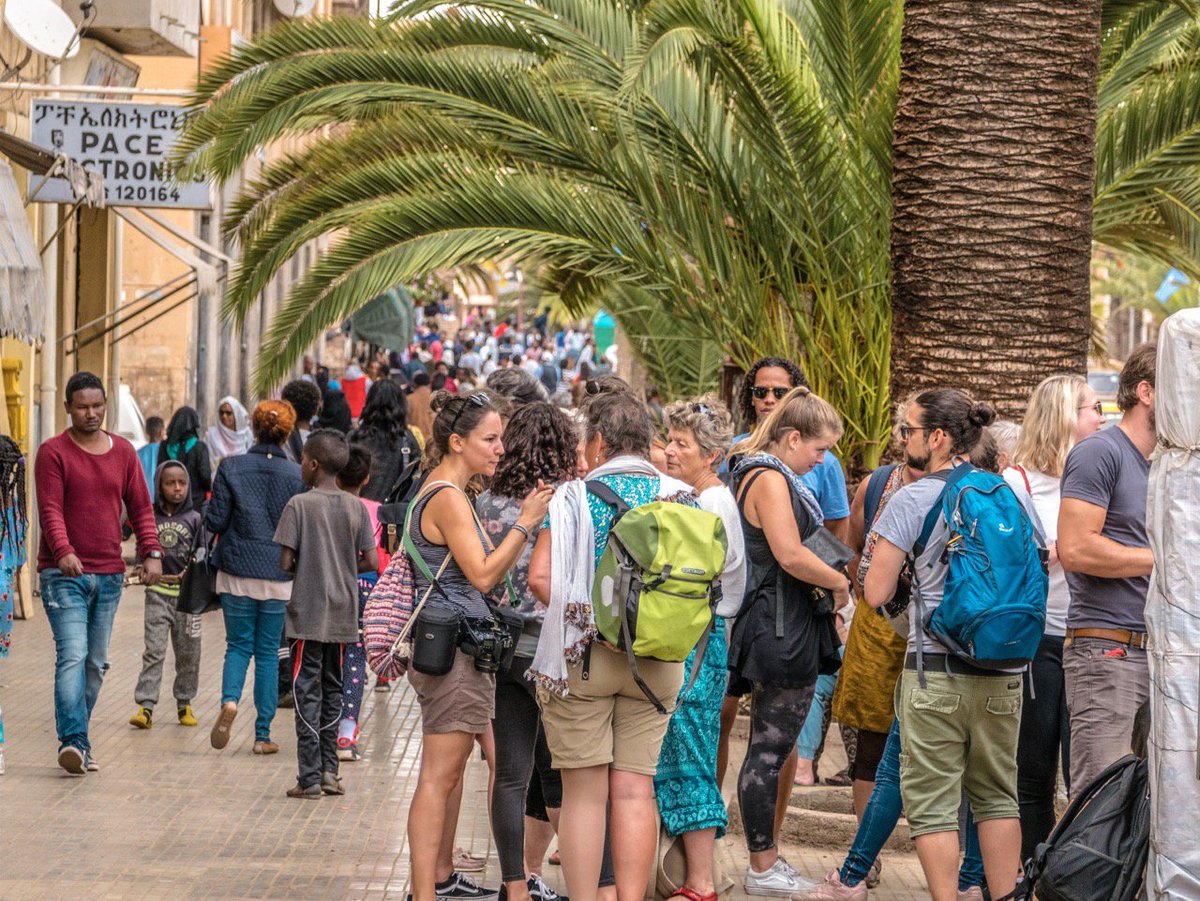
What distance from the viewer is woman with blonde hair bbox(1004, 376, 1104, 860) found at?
6.14m

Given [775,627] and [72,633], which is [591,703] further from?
[72,633]

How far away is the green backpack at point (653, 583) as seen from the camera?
17.8ft

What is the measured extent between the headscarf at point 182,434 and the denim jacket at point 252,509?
4129 mm

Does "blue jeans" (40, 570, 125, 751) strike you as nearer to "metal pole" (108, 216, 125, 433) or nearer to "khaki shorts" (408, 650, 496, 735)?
"khaki shorts" (408, 650, 496, 735)

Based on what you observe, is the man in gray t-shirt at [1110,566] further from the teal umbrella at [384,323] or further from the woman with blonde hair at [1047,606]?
the teal umbrella at [384,323]

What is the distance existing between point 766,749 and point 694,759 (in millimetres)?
367

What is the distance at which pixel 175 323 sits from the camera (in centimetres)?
2275

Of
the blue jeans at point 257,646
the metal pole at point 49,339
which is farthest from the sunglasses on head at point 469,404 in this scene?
the metal pole at point 49,339

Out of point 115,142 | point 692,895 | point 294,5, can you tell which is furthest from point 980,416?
point 294,5

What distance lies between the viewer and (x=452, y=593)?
5.92 m

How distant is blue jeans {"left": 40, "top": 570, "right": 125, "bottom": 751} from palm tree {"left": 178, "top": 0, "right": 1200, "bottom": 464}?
2226 mm

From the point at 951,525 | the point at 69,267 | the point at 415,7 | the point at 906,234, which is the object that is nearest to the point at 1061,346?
the point at 906,234

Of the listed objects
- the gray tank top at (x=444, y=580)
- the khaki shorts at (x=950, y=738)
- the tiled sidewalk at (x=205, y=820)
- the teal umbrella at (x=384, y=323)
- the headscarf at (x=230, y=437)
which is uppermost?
the teal umbrella at (x=384, y=323)

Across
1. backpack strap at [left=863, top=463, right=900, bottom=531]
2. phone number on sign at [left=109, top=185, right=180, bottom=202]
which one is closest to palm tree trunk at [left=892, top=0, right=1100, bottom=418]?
backpack strap at [left=863, top=463, right=900, bottom=531]
